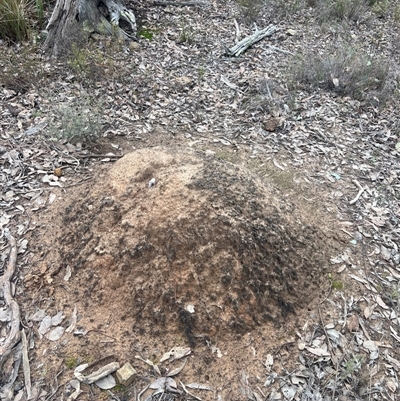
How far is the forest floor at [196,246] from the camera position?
2098 millimetres

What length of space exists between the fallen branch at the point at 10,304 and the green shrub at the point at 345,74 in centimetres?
331

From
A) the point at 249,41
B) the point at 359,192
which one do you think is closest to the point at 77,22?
the point at 249,41

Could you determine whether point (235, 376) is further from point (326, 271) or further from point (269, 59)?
point (269, 59)

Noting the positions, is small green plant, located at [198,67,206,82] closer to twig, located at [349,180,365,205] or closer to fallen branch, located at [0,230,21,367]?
twig, located at [349,180,365,205]

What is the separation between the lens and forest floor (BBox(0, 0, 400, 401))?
210 cm

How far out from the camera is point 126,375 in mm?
1985

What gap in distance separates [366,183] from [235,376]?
2.13 meters

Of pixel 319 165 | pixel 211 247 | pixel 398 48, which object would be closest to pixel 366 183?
pixel 319 165

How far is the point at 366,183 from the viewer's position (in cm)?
352

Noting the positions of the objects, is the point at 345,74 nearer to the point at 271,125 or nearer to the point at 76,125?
the point at 271,125

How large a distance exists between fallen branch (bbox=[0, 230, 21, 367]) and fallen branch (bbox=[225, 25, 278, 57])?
12.0 ft

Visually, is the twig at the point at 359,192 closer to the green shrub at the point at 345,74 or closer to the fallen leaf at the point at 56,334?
the green shrub at the point at 345,74

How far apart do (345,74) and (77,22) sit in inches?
120

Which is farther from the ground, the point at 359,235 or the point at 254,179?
the point at 254,179
